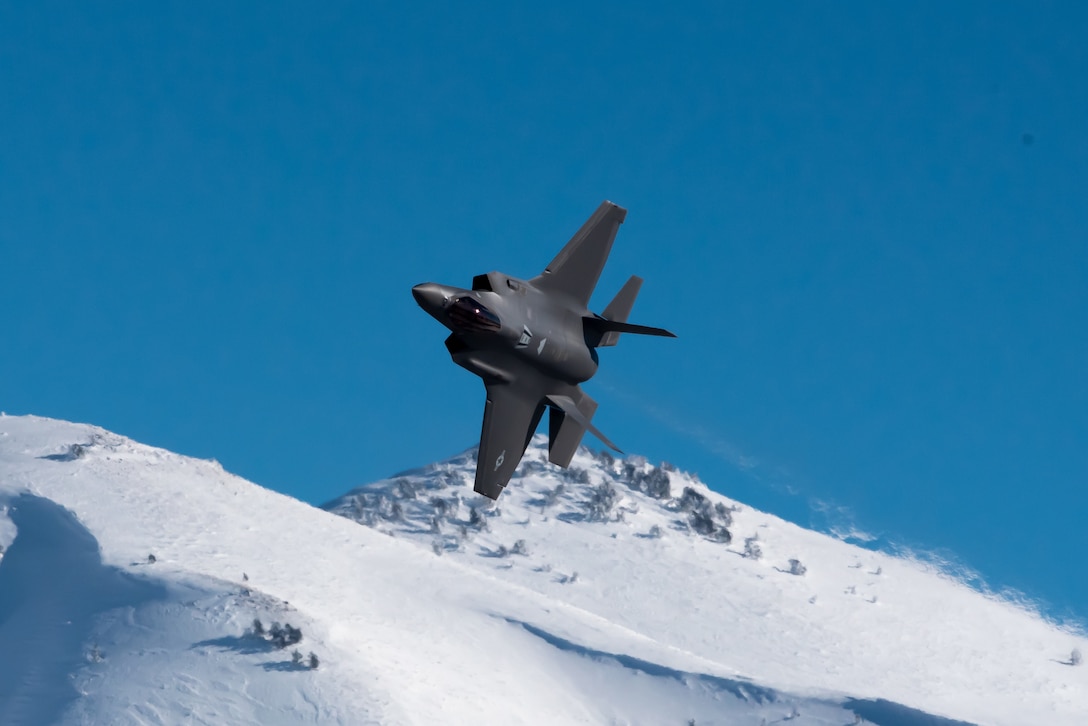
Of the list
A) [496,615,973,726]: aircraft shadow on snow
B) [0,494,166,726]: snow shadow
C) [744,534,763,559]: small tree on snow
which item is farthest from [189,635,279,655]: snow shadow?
[744,534,763,559]: small tree on snow

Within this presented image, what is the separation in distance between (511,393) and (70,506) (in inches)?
2453

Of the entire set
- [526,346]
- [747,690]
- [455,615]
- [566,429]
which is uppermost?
[747,690]

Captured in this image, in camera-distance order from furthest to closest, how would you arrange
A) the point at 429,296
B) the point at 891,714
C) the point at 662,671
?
the point at 662,671 < the point at 891,714 < the point at 429,296

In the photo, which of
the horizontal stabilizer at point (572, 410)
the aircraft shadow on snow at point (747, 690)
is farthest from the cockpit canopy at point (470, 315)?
the aircraft shadow on snow at point (747, 690)

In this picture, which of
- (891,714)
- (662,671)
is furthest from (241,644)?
(891,714)

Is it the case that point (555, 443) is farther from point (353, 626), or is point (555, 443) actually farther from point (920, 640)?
point (920, 640)

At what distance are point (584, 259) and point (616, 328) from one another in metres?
2.52

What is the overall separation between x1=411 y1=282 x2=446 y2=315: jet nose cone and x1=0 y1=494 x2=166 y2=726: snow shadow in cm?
4508

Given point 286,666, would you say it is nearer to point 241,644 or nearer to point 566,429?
point 241,644

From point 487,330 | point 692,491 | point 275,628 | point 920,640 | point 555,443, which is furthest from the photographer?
point 692,491

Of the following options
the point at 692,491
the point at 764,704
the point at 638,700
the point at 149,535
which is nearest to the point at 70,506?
the point at 149,535

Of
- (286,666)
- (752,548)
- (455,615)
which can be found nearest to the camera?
(286,666)

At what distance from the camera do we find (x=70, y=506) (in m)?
86.1

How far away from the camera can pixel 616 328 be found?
34188mm
